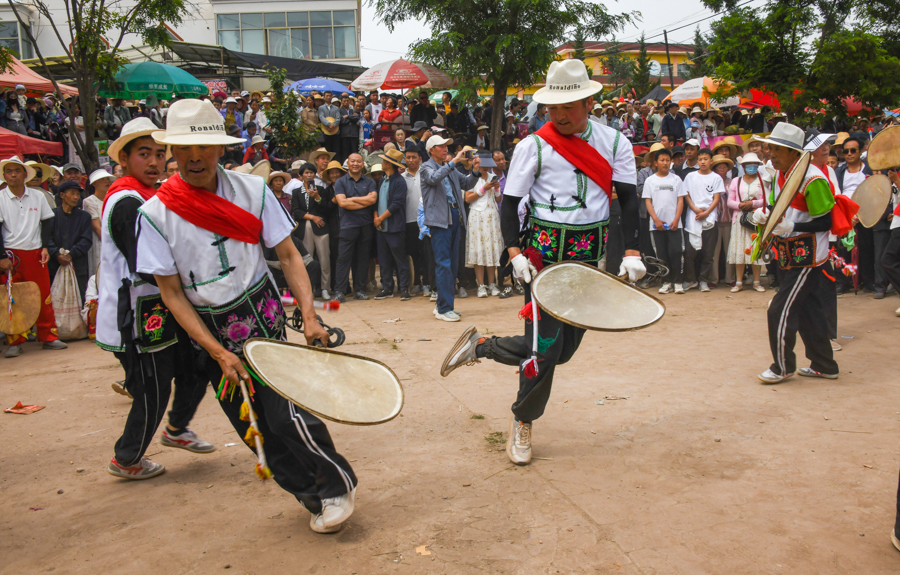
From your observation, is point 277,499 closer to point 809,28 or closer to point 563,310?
point 563,310

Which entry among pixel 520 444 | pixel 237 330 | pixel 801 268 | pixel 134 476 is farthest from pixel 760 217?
pixel 134 476

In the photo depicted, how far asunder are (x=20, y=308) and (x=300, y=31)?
2718 cm

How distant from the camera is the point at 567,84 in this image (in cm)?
395

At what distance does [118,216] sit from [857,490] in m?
4.16

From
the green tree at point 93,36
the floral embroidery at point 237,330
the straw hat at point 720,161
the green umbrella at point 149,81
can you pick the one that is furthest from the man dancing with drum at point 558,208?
the green umbrella at point 149,81

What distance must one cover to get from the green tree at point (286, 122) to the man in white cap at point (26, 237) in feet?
17.5

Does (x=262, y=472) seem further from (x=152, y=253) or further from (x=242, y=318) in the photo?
(x=152, y=253)

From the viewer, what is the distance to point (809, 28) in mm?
16125

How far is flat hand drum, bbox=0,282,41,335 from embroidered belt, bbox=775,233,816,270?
296 inches

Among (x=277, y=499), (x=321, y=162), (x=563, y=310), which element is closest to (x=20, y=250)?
(x=321, y=162)

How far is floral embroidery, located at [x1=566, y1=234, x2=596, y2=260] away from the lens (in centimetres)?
409

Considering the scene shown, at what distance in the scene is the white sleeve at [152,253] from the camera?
3.10m

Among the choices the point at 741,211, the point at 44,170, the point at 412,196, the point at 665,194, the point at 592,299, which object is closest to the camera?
the point at 592,299

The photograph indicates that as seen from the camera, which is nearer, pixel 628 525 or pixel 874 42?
pixel 628 525
